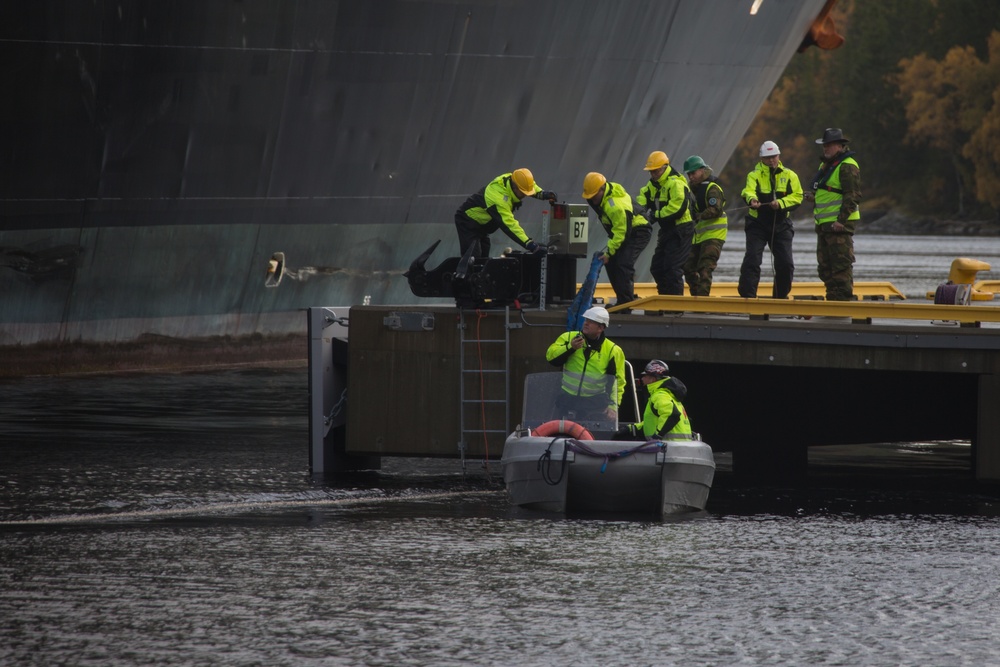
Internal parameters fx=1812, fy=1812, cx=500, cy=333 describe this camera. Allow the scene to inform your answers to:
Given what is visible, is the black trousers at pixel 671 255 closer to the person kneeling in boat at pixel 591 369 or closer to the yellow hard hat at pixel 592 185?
the yellow hard hat at pixel 592 185

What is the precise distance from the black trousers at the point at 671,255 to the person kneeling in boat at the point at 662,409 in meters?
3.41

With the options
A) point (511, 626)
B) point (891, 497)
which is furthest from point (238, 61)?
point (511, 626)

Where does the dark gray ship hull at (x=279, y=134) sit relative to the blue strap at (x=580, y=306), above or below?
above

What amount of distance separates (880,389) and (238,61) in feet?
32.6

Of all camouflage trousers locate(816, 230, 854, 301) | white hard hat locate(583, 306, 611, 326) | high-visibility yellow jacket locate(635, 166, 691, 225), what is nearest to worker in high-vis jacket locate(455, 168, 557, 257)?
high-visibility yellow jacket locate(635, 166, 691, 225)

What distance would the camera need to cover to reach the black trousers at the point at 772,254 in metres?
18.1

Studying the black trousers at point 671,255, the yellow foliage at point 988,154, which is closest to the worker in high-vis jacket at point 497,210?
the black trousers at point 671,255

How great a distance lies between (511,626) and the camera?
1012 centimetres

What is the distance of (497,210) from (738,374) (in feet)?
9.26

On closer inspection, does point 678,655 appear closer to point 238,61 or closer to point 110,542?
point 110,542

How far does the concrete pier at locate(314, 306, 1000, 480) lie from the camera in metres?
15.1

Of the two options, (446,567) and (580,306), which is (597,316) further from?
(446,567)

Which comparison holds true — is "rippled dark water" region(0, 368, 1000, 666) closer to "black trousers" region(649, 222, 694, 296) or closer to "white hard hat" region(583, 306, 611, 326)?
"white hard hat" region(583, 306, 611, 326)

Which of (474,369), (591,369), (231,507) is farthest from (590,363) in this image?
(231,507)
